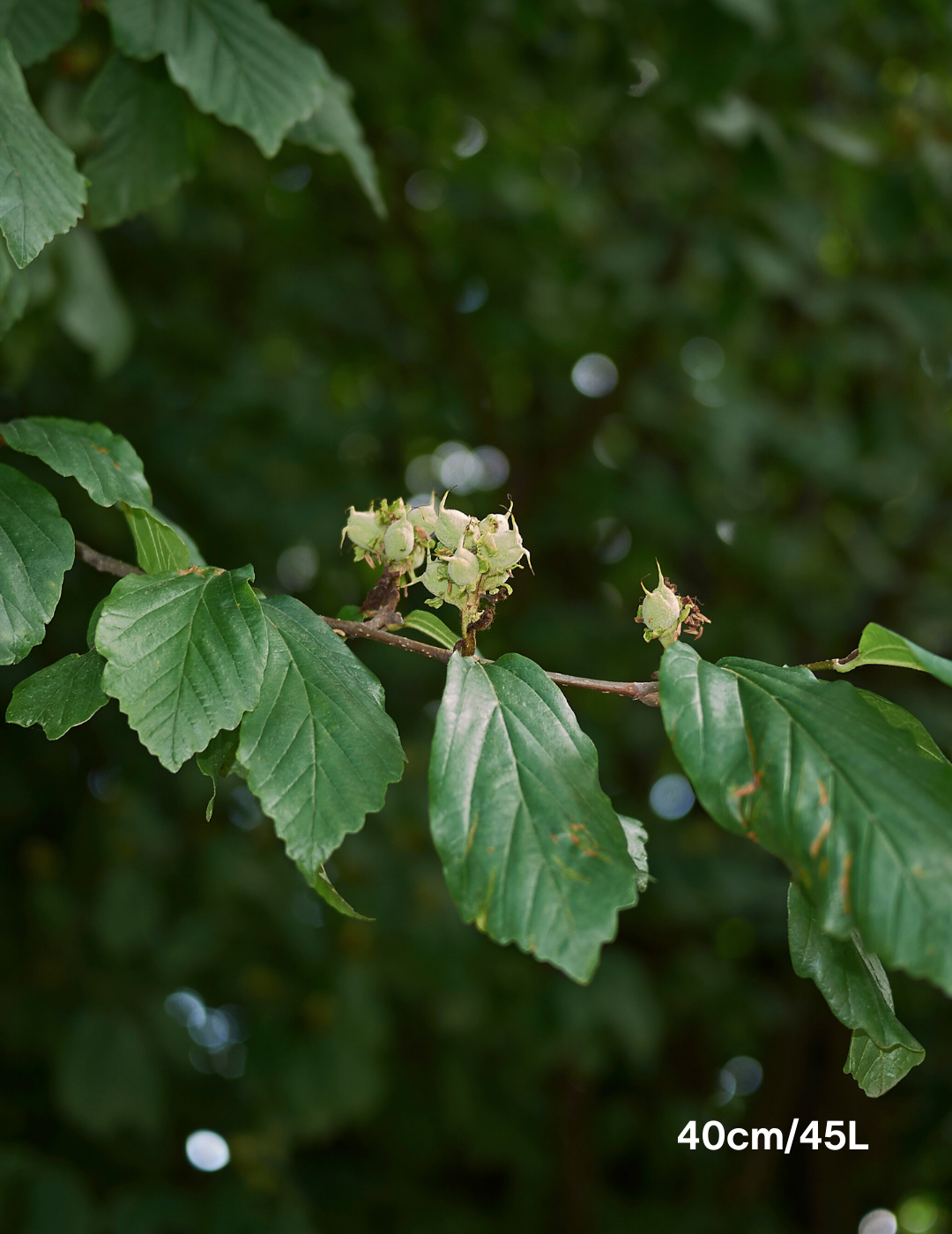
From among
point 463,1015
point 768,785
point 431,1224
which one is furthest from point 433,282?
point 431,1224

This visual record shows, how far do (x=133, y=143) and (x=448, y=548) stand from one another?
2.41ft

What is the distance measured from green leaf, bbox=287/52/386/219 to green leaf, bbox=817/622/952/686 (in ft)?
2.67

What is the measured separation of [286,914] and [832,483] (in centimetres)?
194

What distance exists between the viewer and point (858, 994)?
684mm

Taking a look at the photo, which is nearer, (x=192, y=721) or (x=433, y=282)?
(x=192, y=721)

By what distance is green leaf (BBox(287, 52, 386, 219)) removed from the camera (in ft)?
3.94

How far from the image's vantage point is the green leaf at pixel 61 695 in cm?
66

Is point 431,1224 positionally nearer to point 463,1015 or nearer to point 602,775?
point 463,1015

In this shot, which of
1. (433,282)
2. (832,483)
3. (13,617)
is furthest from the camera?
(832,483)

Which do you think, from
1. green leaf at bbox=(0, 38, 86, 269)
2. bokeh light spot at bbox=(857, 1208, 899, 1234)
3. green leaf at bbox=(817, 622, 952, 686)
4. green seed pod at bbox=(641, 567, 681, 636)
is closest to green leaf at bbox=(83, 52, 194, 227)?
green leaf at bbox=(0, 38, 86, 269)

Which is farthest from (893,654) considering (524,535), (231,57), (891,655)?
(524,535)

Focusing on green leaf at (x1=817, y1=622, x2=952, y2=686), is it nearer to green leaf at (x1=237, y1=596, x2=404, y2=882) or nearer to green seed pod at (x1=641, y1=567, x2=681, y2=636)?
green seed pod at (x1=641, y1=567, x2=681, y2=636)

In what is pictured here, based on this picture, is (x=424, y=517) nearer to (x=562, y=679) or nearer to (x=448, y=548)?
(x=448, y=548)

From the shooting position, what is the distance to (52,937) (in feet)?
7.72
